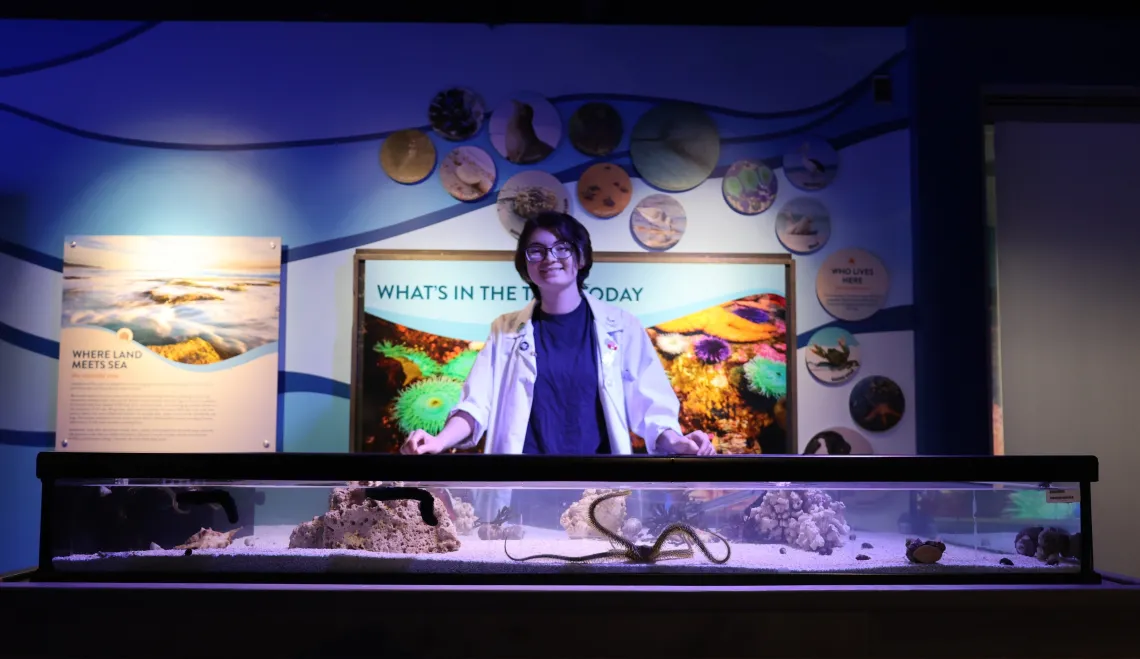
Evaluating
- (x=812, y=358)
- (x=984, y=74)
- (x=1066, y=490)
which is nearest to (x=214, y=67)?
(x=812, y=358)

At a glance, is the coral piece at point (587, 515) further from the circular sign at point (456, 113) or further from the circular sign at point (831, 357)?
the circular sign at point (456, 113)

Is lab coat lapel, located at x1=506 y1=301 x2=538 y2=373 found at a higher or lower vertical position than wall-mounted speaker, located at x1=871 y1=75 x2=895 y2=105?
lower

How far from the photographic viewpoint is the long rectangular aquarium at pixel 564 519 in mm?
1588

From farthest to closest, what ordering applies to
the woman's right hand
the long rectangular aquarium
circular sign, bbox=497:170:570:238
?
circular sign, bbox=497:170:570:238 < the woman's right hand < the long rectangular aquarium

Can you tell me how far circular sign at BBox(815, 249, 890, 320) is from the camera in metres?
3.80

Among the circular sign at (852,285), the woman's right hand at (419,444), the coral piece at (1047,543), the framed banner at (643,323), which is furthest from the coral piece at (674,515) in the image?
the circular sign at (852,285)

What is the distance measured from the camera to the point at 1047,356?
380 centimetres

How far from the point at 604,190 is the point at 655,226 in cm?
28

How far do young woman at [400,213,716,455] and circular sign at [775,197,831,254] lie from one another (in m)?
1.12

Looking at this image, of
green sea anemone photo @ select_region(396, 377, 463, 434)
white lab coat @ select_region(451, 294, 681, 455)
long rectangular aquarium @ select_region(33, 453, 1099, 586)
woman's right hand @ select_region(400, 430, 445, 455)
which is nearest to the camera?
long rectangular aquarium @ select_region(33, 453, 1099, 586)

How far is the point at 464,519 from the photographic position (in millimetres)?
1635

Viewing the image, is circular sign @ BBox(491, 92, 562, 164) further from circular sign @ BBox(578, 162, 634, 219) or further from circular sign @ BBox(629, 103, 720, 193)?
circular sign @ BBox(629, 103, 720, 193)

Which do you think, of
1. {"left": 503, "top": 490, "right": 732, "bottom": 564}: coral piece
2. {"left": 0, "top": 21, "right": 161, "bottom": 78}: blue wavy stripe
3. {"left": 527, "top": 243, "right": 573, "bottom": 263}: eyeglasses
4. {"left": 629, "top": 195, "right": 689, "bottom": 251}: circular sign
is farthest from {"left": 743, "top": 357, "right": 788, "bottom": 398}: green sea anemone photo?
{"left": 0, "top": 21, "right": 161, "bottom": 78}: blue wavy stripe

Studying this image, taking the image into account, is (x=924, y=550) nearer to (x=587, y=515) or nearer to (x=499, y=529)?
(x=587, y=515)
